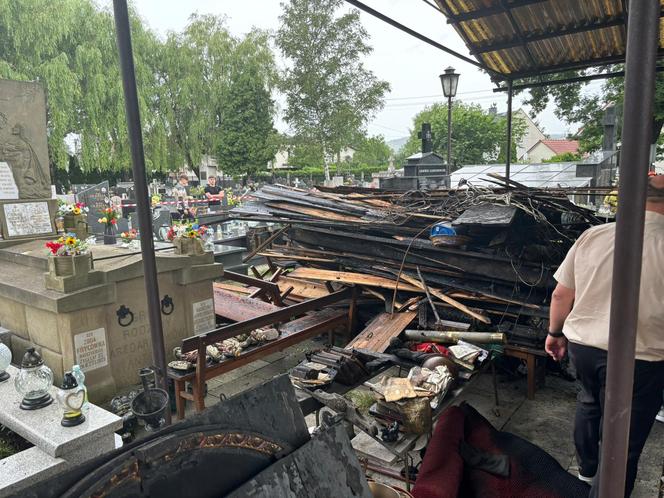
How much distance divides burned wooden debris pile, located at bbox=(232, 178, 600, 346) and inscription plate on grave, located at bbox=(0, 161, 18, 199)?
125 inches

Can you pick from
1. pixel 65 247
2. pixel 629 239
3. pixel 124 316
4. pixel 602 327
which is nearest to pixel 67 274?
pixel 65 247

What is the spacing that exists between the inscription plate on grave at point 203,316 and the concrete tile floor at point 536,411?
0.75 metres

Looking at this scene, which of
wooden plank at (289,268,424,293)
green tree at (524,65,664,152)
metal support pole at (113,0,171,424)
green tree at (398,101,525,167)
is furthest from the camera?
green tree at (398,101,525,167)

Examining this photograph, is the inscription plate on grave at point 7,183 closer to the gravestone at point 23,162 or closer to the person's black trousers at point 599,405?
the gravestone at point 23,162

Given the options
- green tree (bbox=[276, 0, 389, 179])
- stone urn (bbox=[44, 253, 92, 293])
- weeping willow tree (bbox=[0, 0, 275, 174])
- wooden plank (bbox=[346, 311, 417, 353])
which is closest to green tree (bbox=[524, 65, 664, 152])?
green tree (bbox=[276, 0, 389, 179])

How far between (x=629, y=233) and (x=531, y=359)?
151 inches

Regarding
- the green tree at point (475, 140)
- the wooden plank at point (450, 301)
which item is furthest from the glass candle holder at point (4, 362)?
the green tree at point (475, 140)

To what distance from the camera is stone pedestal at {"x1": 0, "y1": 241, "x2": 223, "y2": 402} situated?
4.90 metres

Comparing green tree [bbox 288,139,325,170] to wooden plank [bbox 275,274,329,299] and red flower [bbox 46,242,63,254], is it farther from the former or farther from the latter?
red flower [bbox 46,242,63,254]

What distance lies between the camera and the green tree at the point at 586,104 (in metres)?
17.7

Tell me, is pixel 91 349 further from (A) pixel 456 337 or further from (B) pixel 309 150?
(B) pixel 309 150

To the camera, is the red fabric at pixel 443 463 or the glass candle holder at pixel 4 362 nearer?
the red fabric at pixel 443 463

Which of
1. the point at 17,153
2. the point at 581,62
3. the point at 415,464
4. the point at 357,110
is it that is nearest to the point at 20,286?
the point at 17,153

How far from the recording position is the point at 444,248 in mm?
5906
